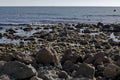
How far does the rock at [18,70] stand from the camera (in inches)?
671

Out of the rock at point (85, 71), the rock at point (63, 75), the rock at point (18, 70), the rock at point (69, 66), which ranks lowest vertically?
the rock at point (69, 66)

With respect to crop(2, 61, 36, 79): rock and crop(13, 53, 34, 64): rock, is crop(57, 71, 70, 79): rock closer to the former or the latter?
crop(2, 61, 36, 79): rock

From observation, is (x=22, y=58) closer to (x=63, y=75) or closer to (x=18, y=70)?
(x=18, y=70)

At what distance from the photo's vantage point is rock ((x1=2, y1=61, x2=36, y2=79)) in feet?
55.9

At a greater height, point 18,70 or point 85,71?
point 18,70

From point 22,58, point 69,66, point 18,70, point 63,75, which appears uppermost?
point 18,70

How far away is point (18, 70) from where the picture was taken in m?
17.4

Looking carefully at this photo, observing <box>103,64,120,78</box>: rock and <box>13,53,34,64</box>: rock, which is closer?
<box>103,64,120,78</box>: rock

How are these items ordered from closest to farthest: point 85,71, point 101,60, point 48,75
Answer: point 48,75 < point 85,71 < point 101,60

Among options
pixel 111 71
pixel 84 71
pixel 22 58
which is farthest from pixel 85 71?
pixel 22 58

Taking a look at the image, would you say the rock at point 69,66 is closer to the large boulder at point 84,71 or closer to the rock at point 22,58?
the large boulder at point 84,71

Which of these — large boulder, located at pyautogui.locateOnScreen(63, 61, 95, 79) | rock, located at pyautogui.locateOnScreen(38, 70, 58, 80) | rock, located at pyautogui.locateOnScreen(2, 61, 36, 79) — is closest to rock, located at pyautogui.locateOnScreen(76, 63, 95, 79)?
large boulder, located at pyautogui.locateOnScreen(63, 61, 95, 79)

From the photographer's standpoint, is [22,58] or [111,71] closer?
Result: [111,71]

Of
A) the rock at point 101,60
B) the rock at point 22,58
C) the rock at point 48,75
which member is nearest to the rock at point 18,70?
the rock at point 48,75
